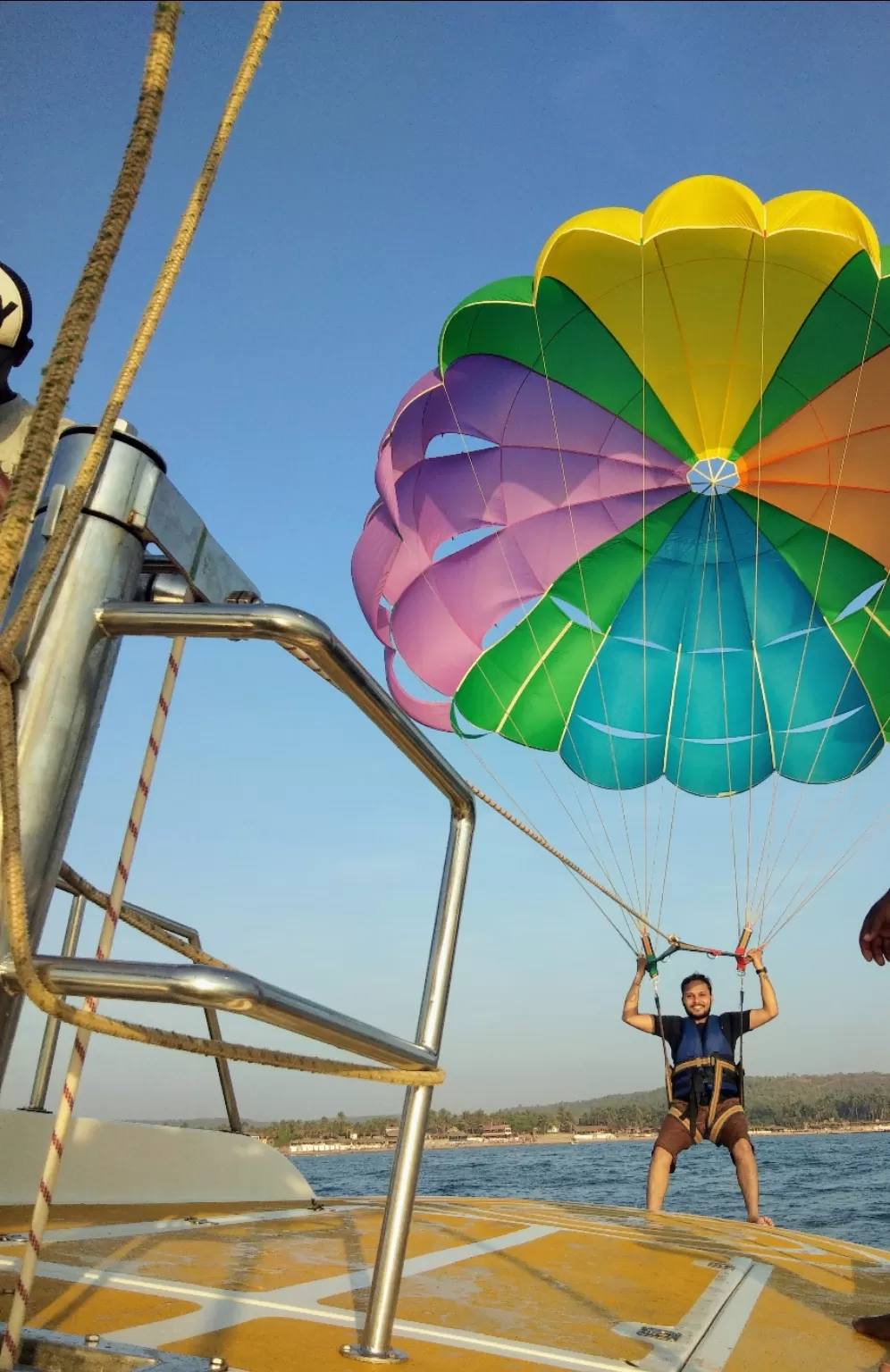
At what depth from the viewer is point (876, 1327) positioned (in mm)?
2305

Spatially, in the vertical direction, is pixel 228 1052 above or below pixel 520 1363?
above

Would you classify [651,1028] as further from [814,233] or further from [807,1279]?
[814,233]

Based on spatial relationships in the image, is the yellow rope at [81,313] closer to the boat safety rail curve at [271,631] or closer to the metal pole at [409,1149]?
the boat safety rail curve at [271,631]

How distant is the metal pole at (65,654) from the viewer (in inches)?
40.0

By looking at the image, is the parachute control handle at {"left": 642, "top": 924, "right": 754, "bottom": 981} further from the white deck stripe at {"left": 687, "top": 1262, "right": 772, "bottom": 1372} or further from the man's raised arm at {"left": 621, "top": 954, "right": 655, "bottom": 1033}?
the white deck stripe at {"left": 687, "top": 1262, "right": 772, "bottom": 1372}

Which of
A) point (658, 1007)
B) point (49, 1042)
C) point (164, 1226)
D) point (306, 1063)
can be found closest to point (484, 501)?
point (658, 1007)

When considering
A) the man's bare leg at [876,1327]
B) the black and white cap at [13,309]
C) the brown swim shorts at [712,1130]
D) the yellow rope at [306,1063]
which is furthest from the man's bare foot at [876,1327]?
the brown swim shorts at [712,1130]

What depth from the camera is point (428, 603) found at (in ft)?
32.2

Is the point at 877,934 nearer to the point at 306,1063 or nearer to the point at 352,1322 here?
the point at 352,1322

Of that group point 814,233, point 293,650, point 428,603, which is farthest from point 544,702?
point 293,650

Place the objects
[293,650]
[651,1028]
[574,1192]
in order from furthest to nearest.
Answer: [574,1192] < [651,1028] < [293,650]

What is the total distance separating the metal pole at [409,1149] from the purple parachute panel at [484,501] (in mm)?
8009

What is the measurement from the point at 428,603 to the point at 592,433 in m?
2.31

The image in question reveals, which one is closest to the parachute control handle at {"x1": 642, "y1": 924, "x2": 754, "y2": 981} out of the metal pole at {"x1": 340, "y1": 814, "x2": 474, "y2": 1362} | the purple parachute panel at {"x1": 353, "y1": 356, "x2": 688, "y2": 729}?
the purple parachute panel at {"x1": 353, "y1": 356, "x2": 688, "y2": 729}
